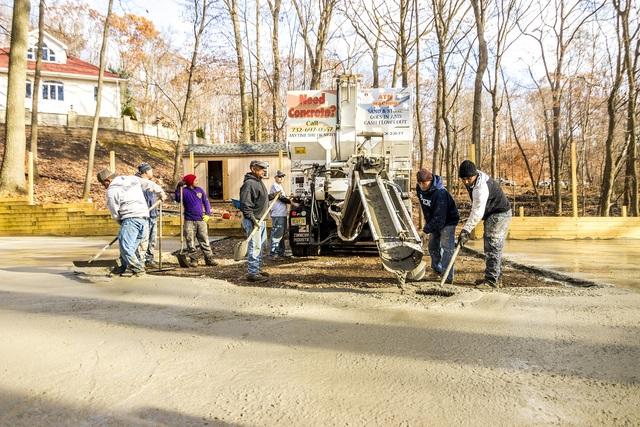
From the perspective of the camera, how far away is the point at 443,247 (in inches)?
279

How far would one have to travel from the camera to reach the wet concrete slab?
757 cm

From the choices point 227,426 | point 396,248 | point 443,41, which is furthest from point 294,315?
point 443,41

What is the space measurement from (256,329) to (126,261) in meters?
3.37

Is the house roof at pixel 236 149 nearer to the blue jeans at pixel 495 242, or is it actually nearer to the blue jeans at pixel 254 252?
the blue jeans at pixel 254 252

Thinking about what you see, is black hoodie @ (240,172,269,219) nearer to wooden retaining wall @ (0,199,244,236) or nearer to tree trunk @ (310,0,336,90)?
wooden retaining wall @ (0,199,244,236)

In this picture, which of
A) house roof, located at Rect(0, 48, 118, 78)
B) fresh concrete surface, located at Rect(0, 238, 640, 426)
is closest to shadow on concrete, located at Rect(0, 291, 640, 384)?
fresh concrete surface, located at Rect(0, 238, 640, 426)

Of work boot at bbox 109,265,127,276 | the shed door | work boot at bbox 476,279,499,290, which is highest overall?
the shed door

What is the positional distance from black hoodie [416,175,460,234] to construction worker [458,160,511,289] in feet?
1.81

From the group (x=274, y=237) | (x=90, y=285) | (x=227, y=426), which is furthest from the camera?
(x=274, y=237)

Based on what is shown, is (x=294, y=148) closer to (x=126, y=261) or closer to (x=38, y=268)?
(x=126, y=261)

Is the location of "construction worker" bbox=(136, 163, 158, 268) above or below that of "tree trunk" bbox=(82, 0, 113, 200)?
below

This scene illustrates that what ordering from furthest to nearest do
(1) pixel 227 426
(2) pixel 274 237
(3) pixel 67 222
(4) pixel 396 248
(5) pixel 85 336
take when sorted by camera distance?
(3) pixel 67 222 < (2) pixel 274 237 < (4) pixel 396 248 < (5) pixel 85 336 < (1) pixel 227 426

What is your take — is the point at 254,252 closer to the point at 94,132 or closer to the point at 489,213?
the point at 489,213

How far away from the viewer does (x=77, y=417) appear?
9.05ft
